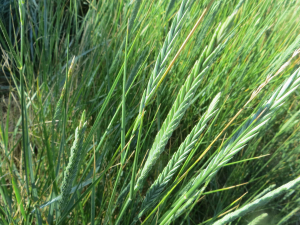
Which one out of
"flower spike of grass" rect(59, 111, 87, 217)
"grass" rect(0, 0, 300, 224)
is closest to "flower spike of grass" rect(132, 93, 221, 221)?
"grass" rect(0, 0, 300, 224)

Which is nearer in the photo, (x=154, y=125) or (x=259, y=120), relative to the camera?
(x=259, y=120)

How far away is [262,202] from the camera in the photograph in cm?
29

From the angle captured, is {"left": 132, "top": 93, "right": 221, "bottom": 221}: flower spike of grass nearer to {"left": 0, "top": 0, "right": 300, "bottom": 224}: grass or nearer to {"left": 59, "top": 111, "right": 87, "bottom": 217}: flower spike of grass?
{"left": 0, "top": 0, "right": 300, "bottom": 224}: grass

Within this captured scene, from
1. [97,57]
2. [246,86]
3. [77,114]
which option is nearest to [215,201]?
[246,86]

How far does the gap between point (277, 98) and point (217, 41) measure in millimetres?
99

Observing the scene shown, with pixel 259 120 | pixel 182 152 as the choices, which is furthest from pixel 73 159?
pixel 259 120

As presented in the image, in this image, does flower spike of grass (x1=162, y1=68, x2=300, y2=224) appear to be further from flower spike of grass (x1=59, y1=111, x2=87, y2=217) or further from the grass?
flower spike of grass (x1=59, y1=111, x2=87, y2=217)

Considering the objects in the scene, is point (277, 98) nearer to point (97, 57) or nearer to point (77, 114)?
point (77, 114)

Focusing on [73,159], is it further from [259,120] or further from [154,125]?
[154,125]

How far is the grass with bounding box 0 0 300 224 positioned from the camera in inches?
13.4

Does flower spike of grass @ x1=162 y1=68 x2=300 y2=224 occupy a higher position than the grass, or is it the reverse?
flower spike of grass @ x1=162 y1=68 x2=300 y2=224

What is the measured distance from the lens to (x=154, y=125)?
79 centimetres

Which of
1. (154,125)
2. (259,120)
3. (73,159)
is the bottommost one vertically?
(154,125)

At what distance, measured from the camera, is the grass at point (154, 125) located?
0.34m
